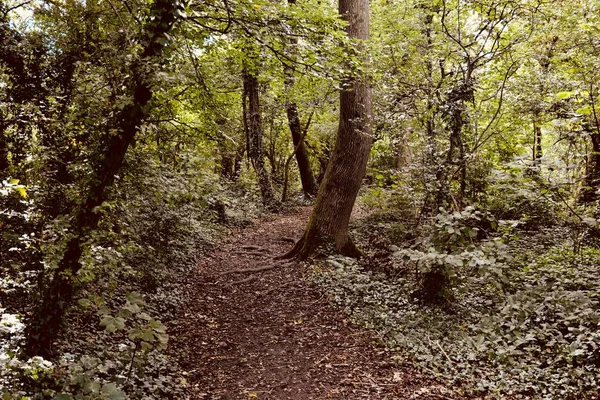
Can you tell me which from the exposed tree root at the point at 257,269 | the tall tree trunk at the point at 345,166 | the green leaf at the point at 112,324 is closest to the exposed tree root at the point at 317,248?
the tall tree trunk at the point at 345,166

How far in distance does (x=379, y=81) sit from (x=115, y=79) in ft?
16.7

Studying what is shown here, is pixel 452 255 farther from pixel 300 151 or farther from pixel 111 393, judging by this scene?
pixel 300 151

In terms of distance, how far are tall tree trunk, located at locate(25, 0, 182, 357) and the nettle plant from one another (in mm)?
4192

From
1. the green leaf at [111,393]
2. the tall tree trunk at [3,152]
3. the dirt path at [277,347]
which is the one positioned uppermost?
the tall tree trunk at [3,152]

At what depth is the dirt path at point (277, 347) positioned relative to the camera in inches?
201

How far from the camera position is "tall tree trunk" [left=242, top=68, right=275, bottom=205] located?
16609 millimetres

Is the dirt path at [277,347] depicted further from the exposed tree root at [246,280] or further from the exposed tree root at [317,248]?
the exposed tree root at [317,248]

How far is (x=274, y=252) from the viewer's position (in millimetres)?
11000

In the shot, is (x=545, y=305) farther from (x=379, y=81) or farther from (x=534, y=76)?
(x=534, y=76)

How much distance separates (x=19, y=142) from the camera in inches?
219

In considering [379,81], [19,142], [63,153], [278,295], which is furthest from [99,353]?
[379,81]

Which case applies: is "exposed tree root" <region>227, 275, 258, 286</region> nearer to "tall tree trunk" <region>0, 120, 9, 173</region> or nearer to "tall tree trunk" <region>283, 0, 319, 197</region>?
"tall tree trunk" <region>0, 120, 9, 173</region>

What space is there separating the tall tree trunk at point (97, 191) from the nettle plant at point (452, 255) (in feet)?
13.8

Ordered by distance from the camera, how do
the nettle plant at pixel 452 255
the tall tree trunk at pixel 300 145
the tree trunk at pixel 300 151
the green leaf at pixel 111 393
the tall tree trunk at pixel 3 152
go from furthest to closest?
the tree trunk at pixel 300 151, the tall tree trunk at pixel 300 145, the nettle plant at pixel 452 255, the tall tree trunk at pixel 3 152, the green leaf at pixel 111 393
